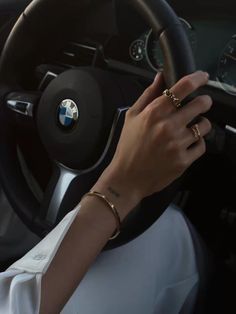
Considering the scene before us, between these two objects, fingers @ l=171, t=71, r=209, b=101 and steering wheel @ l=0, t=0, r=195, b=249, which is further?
steering wheel @ l=0, t=0, r=195, b=249

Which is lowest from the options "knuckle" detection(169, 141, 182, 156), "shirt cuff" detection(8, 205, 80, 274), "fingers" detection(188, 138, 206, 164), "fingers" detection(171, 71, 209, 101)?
"shirt cuff" detection(8, 205, 80, 274)

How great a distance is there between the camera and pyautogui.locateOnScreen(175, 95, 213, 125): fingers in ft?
2.62

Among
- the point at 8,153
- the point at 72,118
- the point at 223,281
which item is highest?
the point at 72,118

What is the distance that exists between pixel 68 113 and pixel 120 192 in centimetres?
23

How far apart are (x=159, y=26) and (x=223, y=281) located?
56cm

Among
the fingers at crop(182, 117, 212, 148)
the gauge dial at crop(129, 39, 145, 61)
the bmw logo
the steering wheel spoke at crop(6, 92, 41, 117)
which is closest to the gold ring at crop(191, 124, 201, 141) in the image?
the fingers at crop(182, 117, 212, 148)

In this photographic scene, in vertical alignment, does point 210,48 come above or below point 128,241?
above

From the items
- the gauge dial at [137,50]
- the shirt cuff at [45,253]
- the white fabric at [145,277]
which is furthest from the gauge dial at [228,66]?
the shirt cuff at [45,253]

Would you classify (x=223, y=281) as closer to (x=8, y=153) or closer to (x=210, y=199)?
(x=210, y=199)

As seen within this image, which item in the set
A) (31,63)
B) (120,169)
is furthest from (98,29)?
(120,169)

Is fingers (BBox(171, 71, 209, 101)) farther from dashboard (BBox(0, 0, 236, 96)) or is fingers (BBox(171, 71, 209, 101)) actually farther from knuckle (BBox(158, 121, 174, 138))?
dashboard (BBox(0, 0, 236, 96))

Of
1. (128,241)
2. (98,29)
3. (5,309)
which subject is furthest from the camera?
(98,29)

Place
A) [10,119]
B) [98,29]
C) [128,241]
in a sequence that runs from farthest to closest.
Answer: [98,29] → [10,119] → [128,241]

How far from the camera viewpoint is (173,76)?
0.85m
